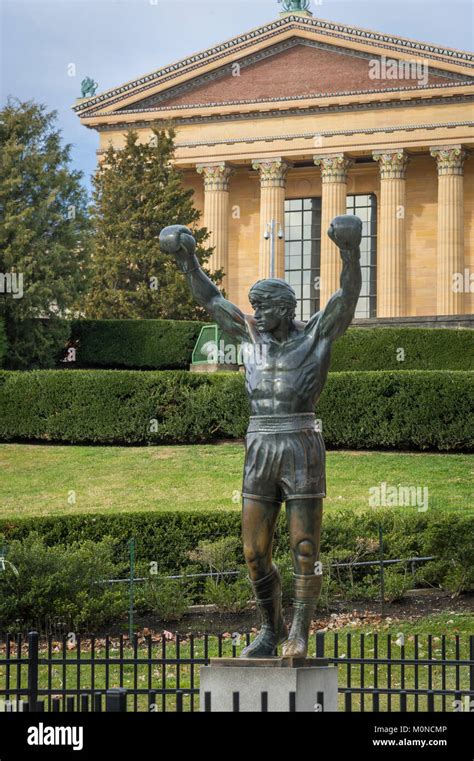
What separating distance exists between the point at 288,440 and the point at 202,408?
19.9 m

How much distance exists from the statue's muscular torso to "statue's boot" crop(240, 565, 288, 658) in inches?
41.7

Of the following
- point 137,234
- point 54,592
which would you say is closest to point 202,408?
point 54,592

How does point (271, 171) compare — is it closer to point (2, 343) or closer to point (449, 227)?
point (449, 227)

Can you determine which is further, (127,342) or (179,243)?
(127,342)

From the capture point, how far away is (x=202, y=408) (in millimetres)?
28484

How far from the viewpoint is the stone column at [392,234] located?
56625mm

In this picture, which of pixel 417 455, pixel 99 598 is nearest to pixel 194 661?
pixel 99 598

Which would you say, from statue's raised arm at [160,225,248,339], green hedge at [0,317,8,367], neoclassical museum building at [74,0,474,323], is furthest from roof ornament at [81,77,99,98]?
statue's raised arm at [160,225,248,339]

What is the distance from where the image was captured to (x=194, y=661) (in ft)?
30.3

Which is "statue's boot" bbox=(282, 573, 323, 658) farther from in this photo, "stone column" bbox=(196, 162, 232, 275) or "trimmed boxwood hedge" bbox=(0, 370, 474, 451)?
"stone column" bbox=(196, 162, 232, 275)

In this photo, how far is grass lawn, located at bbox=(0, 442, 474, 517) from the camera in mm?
22500

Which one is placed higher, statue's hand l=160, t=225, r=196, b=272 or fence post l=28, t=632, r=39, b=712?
statue's hand l=160, t=225, r=196, b=272
